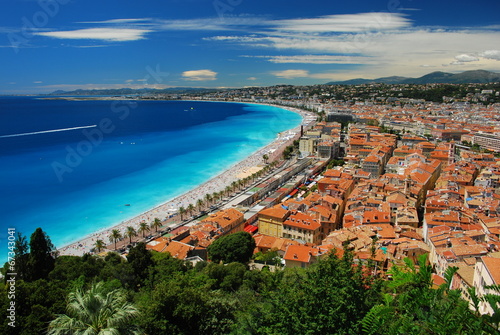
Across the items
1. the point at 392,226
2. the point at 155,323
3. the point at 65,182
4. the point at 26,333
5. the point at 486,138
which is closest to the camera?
the point at 26,333

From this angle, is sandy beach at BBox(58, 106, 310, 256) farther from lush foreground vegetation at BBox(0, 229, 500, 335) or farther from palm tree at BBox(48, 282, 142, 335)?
palm tree at BBox(48, 282, 142, 335)

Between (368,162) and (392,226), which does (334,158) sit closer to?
(368,162)

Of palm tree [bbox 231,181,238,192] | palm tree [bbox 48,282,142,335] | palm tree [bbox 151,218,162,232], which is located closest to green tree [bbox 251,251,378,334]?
palm tree [bbox 48,282,142,335]

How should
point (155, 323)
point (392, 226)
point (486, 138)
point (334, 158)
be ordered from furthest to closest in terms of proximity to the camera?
1. point (486, 138)
2. point (334, 158)
3. point (392, 226)
4. point (155, 323)

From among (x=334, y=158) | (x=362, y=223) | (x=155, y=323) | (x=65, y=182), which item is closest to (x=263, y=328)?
(x=155, y=323)

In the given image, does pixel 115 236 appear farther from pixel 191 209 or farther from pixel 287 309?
pixel 287 309

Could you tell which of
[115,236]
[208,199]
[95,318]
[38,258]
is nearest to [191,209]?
[208,199]

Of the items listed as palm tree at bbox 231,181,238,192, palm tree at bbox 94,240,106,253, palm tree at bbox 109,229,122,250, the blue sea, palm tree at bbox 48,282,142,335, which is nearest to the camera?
palm tree at bbox 48,282,142,335
